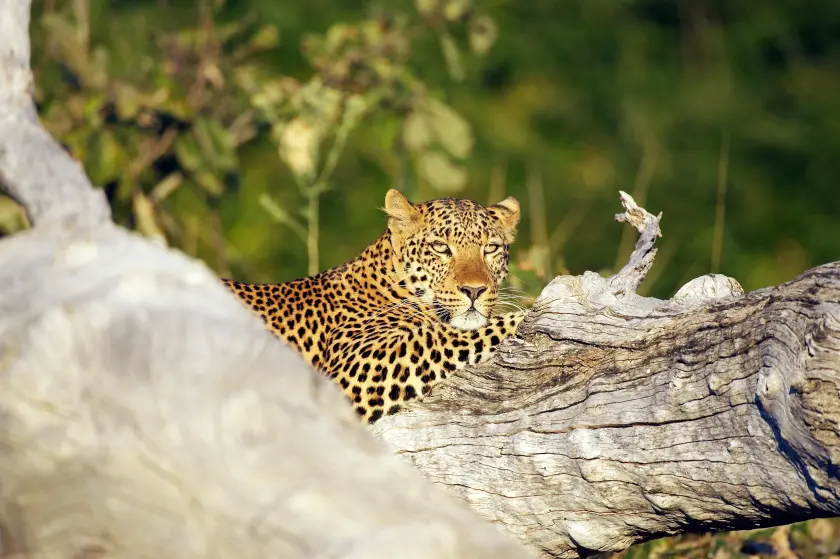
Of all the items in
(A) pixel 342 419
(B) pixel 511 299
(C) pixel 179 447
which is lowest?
(C) pixel 179 447

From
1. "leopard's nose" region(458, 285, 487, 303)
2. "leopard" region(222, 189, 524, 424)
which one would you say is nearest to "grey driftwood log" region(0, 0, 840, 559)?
"leopard" region(222, 189, 524, 424)

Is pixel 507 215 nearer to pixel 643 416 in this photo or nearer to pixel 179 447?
pixel 643 416

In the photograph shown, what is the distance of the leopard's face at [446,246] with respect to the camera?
6453 millimetres

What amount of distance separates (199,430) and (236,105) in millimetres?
6716

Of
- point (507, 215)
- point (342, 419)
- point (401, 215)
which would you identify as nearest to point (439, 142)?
point (507, 215)

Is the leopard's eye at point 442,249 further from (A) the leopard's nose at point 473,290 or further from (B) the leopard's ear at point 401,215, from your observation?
(A) the leopard's nose at point 473,290

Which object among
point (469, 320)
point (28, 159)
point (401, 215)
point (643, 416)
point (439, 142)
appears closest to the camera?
point (28, 159)

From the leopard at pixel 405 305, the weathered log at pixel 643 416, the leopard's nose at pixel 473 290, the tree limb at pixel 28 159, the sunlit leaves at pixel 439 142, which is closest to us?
the tree limb at pixel 28 159

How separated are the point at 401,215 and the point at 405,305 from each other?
1.40ft

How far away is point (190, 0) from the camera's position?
50.4ft

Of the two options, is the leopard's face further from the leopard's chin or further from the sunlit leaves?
the sunlit leaves

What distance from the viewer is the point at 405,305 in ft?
21.8

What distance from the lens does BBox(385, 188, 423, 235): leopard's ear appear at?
22.0 ft

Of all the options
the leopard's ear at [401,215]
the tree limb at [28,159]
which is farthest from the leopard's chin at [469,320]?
the tree limb at [28,159]
